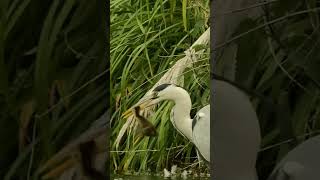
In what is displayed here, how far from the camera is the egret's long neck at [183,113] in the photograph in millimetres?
1903

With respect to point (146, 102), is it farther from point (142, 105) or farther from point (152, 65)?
point (152, 65)

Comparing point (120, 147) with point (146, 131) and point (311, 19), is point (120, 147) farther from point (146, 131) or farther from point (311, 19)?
point (311, 19)

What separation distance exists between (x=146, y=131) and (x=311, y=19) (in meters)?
0.75

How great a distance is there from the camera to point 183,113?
1906mm

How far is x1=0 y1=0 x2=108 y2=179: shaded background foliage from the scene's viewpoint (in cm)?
167

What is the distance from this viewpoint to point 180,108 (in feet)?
6.26

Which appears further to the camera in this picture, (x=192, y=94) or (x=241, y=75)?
(x=192, y=94)

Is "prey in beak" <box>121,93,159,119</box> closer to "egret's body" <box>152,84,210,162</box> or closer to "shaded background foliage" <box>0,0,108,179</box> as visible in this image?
"egret's body" <box>152,84,210,162</box>

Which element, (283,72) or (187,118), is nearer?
(283,72)

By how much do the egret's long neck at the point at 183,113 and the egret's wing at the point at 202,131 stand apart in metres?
0.02

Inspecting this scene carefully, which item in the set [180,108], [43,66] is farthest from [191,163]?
[43,66]

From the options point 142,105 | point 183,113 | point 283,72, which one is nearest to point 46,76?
point 142,105

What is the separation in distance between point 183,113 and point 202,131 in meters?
0.10

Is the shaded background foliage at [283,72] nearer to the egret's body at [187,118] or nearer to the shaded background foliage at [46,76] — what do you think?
the egret's body at [187,118]
